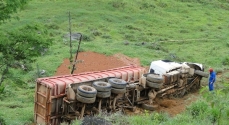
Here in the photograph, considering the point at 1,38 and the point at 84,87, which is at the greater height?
the point at 1,38

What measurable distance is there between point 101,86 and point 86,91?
915mm

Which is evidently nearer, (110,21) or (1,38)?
(1,38)

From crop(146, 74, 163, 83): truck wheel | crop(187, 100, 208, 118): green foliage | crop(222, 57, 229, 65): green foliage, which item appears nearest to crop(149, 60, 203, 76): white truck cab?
crop(146, 74, 163, 83): truck wheel

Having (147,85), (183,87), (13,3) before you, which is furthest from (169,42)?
(13,3)

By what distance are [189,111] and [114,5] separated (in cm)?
2749

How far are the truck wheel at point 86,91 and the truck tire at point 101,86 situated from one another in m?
0.26

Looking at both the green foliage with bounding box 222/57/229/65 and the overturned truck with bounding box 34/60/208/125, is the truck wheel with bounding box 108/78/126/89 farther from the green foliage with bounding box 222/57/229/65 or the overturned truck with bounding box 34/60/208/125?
the green foliage with bounding box 222/57/229/65

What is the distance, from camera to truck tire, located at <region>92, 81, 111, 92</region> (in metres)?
15.1

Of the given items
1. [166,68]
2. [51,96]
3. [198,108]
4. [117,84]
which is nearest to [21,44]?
[51,96]

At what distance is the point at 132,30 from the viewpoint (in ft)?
116

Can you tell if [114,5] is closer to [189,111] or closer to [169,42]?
[169,42]

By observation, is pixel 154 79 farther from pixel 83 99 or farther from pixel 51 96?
pixel 51 96

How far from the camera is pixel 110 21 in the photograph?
36969 mm

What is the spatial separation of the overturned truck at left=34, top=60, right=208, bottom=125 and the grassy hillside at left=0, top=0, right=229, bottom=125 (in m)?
3.74
